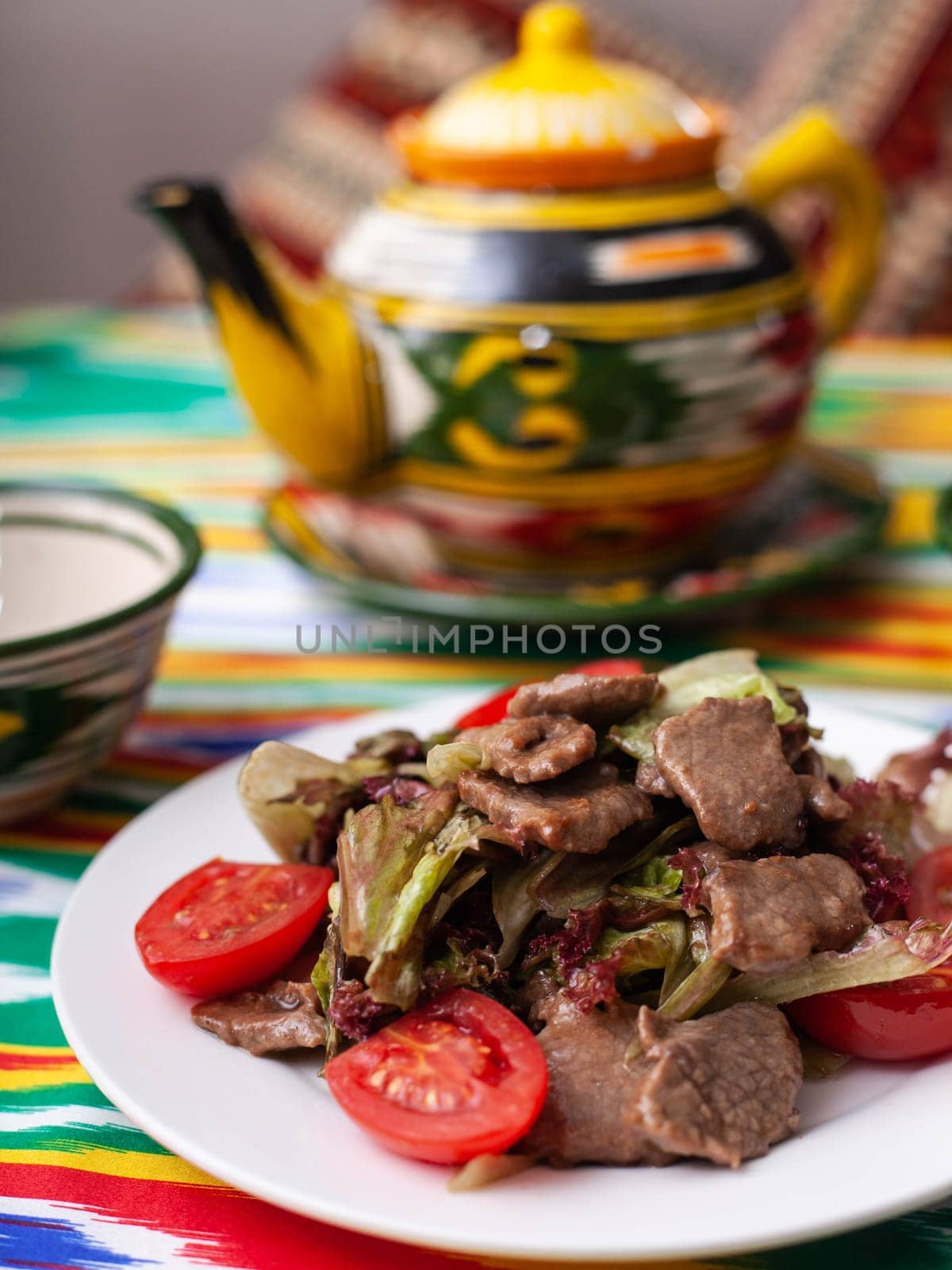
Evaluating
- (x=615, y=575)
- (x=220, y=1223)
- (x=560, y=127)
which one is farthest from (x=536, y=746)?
(x=560, y=127)

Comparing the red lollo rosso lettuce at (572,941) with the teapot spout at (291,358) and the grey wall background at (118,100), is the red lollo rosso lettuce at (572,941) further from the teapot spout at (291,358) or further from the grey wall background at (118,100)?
the grey wall background at (118,100)

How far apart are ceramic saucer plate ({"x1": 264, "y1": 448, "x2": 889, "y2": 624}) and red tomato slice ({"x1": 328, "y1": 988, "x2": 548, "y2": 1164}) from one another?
28.6 inches

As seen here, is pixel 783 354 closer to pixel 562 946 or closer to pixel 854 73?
pixel 562 946

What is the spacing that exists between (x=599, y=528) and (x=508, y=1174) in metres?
1.05

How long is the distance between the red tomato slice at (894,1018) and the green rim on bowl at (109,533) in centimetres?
72

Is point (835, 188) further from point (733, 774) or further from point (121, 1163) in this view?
point (121, 1163)

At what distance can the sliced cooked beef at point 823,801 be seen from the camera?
1.07 meters

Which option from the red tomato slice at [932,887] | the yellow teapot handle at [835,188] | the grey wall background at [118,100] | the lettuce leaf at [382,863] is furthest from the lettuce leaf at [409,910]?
the grey wall background at [118,100]

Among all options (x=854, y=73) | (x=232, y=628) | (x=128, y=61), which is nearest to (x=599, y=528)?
(x=232, y=628)

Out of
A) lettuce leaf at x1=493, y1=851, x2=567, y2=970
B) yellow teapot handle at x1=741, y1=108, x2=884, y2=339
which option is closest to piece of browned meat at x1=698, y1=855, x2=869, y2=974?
lettuce leaf at x1=493, y1=851, x2=567, y2=970

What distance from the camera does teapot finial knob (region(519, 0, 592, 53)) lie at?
1.82 meters

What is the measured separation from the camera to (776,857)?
1027 millimetres

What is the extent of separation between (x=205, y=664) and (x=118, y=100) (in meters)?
3.55

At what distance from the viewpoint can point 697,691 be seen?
119cm
